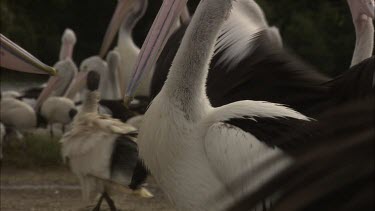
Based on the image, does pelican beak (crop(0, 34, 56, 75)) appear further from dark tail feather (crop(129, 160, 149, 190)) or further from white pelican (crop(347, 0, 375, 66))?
white pelican (crop(347, 0, 375, 66))

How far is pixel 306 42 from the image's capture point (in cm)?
1223

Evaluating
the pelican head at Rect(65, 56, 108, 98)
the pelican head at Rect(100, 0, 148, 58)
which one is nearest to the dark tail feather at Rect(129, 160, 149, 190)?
the pelican head at Rect(100, 0, 148, 58)

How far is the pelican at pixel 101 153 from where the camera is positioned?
504 cm

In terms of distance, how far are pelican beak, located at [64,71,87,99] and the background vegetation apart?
2.33 m

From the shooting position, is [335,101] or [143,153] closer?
[143,153]

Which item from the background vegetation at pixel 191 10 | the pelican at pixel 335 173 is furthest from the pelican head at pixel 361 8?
the background vegetation at pixel 191 10

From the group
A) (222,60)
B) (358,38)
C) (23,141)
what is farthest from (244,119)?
(23,141)

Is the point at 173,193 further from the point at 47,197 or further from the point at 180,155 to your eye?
the point at 47,197

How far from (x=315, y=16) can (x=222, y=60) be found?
9.20 metres

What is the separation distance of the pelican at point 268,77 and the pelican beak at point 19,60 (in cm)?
78

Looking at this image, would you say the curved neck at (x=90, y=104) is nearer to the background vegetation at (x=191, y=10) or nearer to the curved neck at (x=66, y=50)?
the curved neck at (x=66, y=50)

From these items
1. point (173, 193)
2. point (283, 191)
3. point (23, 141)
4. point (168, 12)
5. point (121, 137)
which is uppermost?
point (283, 191)

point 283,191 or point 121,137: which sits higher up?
point 283,191

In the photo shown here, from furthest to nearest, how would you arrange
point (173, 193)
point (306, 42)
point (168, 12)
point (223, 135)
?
point (306, 42) → point (168, 12) → point (173, 193) → point (223, 135)
